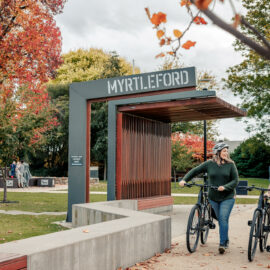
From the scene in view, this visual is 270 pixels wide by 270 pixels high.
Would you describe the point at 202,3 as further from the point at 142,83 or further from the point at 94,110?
the point at 94,110

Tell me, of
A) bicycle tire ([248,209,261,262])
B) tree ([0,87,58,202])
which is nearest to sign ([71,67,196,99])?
bicycle tire ([248,209,261,262])

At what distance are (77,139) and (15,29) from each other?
46.3 feet

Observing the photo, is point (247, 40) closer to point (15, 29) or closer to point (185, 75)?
point (185, 75)

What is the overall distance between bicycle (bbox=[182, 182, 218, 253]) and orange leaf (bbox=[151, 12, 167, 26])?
5036 millimetres

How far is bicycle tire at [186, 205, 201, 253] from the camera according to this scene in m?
7.28

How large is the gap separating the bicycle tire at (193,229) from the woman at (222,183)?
350 mm

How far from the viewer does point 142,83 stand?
38.6 feet

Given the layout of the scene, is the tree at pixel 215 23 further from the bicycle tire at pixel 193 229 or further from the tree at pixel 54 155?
the tree at pixel 54 155

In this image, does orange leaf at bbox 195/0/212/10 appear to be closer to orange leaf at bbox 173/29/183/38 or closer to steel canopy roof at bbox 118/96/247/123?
orange leaf at bbox 173/29/183/38

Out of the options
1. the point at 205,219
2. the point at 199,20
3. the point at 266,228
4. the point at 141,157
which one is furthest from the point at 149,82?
the point at 199,20

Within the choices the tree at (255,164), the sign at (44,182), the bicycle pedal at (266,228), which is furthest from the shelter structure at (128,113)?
the tree at (255,164)

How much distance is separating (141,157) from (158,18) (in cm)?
1059

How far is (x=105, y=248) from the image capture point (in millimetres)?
5898

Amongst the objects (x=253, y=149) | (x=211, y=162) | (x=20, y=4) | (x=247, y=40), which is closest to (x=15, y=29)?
(x=20, y=4)
